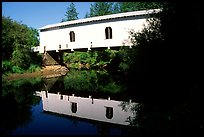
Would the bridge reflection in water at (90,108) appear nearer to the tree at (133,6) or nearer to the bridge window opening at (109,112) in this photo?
the bridge window opening at (109,112)

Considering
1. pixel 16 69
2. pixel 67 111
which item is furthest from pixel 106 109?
pixel 16 69

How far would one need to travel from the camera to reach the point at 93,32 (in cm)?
2686

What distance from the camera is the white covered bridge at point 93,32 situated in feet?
80.0

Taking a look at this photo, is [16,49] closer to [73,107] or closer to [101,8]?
[73,107]

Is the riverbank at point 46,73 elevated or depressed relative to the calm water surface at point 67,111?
elevated

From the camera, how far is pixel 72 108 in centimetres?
1266

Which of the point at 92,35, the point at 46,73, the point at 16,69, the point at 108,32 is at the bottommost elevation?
the point at 46,73

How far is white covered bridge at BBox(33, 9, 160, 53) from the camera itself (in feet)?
80.0

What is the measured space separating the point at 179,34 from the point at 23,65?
64.2ft

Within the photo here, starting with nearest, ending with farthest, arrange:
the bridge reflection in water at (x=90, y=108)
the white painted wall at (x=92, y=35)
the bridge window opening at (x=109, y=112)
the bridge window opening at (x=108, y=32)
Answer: the bridge reflection in water at (x=90, y=108) < the bridge window opening at (x=109, y=112) < the white painted wall at (x=92, y=35) < the bridge window opening at (x=108, y=32)

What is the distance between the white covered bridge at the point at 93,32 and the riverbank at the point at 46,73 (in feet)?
7.19

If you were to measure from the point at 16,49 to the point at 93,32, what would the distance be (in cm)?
813

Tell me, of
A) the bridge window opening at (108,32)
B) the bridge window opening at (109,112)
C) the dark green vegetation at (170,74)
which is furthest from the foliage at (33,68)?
the bridge window opening at (109,112)

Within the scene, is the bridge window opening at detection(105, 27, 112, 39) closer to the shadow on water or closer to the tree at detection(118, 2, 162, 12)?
the shadow on water
